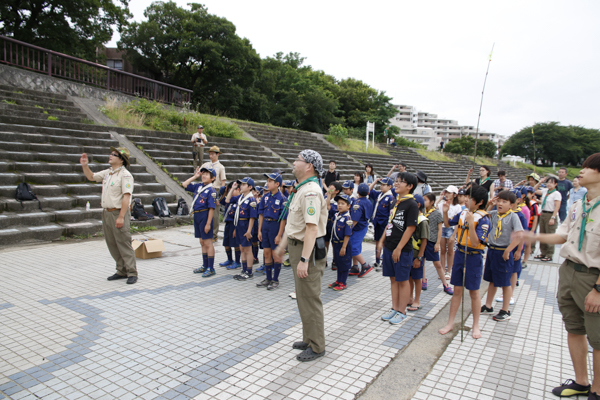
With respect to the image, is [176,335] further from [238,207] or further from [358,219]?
[358,219]

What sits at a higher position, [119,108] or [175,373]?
[119,108]

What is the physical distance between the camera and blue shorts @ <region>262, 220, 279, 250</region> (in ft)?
19.0

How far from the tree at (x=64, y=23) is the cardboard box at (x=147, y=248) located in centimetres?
2088

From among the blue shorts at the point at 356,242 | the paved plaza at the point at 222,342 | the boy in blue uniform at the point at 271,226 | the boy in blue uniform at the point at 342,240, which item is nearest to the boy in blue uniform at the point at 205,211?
the paved plaza at the point at 222,342

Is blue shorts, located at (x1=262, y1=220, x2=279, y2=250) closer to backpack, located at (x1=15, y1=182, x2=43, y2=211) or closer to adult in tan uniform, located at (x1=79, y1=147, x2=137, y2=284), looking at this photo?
adult in tan uniform, located at (x1=79, y1=147, x2=137, y2=284)

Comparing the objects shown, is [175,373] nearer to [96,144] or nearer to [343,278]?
[343,278]

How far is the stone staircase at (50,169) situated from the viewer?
8.06 metres

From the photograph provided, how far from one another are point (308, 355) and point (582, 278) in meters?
2.50

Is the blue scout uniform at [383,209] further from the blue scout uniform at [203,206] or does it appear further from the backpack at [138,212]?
the backpack at [138,212]

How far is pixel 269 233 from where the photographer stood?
229 inches

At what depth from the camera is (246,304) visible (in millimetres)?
4941

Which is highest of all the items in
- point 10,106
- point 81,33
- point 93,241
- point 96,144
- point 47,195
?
point 81,33

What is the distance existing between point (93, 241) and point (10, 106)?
659 centimetres

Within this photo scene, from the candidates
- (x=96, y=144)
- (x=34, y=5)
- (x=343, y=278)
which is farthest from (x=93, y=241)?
(x=34, y=5)
